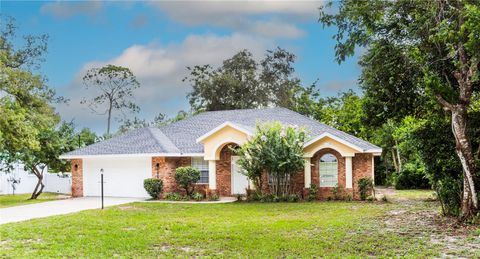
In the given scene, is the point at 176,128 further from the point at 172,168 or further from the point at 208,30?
the point at 208,30

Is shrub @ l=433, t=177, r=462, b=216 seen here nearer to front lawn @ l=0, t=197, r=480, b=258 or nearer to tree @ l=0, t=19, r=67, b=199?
front lawn @ l=0, t=197, r=480, b=258

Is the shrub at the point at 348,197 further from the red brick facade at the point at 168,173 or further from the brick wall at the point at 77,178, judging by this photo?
the brick wall at the point at 77,178

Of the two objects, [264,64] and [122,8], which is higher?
[264,64]

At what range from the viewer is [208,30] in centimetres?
2231

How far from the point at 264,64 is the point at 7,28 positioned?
69.7ft

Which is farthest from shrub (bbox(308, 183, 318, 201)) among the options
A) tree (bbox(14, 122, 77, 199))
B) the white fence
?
the white fence

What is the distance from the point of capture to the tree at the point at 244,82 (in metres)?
41.7

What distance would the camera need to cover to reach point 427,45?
13.5 metres

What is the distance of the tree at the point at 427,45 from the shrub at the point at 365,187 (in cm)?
783

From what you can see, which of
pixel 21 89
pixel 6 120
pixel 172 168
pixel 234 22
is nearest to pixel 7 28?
pixel 21 89

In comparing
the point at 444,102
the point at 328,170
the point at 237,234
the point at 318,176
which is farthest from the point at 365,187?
the point at 237,234

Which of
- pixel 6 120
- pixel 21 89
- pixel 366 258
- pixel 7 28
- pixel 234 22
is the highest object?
pixel 7 28

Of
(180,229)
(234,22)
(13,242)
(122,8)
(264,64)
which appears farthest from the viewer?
(264,64)

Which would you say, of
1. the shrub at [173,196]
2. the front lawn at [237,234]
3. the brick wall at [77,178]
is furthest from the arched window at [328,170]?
the brick wall at [77,178]
